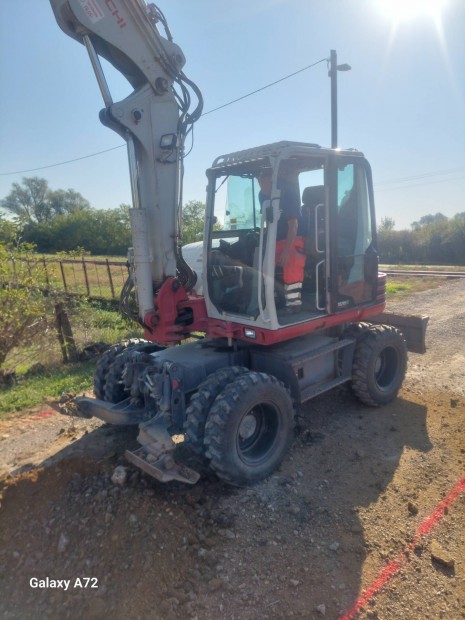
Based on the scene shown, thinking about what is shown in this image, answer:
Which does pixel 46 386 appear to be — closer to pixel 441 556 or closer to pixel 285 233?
pixel 285 233

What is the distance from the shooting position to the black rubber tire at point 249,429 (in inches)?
137

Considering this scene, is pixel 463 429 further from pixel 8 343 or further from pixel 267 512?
pixel 8 343

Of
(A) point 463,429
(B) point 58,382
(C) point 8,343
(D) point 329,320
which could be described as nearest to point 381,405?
(A) point 463,429

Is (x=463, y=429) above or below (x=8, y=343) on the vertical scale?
below

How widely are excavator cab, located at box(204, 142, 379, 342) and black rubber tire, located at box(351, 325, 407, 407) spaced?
65 cm

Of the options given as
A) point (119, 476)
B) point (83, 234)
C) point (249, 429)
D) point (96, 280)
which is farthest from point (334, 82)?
point (83, 234)

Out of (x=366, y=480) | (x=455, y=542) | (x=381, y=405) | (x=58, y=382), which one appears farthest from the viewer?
(x=58, y=382)

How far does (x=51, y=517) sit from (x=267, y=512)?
1.72m

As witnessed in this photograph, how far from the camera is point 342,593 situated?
271cm

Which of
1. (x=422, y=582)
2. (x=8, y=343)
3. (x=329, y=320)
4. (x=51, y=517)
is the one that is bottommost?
(x=422, y=582)

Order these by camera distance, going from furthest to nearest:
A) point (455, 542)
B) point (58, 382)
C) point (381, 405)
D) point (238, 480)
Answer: point (58, 382)
point (381, 405)
point (238, 480)
point (455, 542)

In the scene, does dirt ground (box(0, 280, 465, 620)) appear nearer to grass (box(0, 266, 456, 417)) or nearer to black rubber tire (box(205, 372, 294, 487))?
black rubber tire (box(205, 372, 294, 487))

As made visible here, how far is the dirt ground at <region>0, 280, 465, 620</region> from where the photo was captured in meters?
2.68

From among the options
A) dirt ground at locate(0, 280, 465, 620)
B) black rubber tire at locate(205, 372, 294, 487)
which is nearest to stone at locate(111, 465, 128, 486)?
dirt ground at locate(0, 280, 465, 620)
